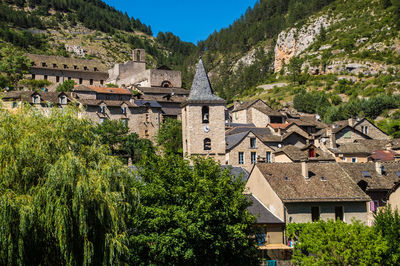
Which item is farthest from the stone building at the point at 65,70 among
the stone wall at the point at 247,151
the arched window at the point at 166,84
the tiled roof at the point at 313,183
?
the tiled roof at the point at 313,183

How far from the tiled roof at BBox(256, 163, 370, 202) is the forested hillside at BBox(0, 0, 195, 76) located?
103796mm

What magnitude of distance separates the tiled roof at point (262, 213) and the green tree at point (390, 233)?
24.7 feet

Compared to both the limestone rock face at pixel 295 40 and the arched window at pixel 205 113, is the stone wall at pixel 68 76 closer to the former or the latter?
the arched window at pixel 205 113

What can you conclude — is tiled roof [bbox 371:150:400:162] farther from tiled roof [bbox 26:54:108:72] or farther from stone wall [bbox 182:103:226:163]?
tiled roof [bbox 26:54:108:72]

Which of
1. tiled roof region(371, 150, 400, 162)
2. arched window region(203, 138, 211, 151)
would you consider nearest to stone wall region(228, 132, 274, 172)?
arched window region(203, 138, 211, 151)

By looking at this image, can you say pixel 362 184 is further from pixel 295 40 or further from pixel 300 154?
pixel 295 40

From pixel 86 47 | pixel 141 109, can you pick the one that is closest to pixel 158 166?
pixel 141 109

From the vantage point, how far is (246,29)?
556 feet

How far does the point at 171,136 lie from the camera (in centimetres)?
5775

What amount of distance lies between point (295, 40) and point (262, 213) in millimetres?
108866

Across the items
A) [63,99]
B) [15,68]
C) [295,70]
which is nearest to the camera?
[63,99]

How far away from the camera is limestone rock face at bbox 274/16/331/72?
422 ft

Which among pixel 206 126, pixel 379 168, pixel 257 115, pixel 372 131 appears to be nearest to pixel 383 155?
pixel 379 168

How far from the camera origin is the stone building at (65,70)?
85.8m
